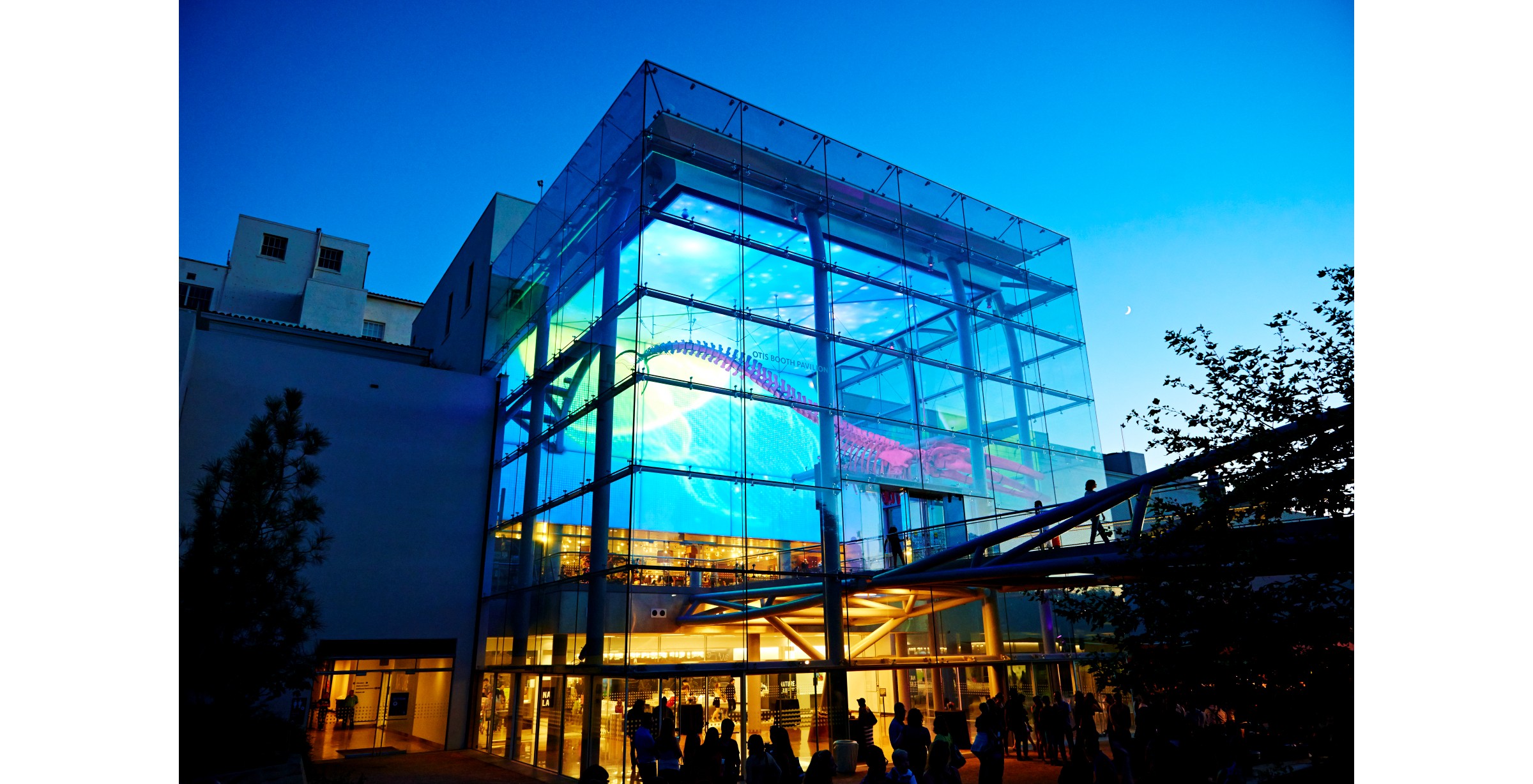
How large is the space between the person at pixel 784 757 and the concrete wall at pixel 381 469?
43.6 ft

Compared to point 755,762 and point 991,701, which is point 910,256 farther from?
point 755,762

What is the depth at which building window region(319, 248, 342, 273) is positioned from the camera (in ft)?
124

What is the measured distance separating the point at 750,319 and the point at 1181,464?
1006 centimetres

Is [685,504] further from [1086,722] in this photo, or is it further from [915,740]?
[1086,722]

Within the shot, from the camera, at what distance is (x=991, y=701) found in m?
16.5

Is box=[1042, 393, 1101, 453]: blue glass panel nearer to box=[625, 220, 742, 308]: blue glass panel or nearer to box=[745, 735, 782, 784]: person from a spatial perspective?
box=[625, 220, 742, 308]: blue glass panel

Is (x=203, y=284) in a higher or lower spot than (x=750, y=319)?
higher

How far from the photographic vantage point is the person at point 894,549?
1719cm

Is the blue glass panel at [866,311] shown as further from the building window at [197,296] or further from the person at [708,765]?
the building window at [197,296]

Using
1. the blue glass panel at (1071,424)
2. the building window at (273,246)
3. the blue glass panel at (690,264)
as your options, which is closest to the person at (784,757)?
the blue glass panel at (690,264)

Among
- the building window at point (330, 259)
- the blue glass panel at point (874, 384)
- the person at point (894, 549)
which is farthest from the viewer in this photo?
the building window at point (330, 259)

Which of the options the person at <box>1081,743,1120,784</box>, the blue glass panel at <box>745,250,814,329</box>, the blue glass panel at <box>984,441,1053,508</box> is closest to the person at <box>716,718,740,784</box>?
the person at <box>1081,743,1120,784</box>
